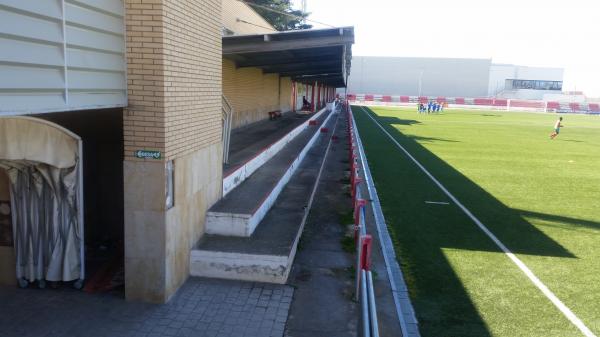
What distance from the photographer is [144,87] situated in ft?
20.5

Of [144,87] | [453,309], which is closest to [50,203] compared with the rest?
[144,87]

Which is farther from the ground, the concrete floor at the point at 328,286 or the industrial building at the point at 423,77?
the industrial building at the point at 423,77

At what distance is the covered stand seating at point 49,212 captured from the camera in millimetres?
6383

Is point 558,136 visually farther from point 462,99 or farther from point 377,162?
point 462,99

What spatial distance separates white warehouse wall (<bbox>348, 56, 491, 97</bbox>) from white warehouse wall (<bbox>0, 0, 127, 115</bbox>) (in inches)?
3525

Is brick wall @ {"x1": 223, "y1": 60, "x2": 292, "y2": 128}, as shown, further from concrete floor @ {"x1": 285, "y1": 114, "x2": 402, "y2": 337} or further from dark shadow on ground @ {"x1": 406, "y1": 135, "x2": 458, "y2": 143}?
concrete floor @ {"x1": 285, "y1": 114, "x2": 402, "y2": 337}

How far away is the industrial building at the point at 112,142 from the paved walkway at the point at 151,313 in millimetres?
241

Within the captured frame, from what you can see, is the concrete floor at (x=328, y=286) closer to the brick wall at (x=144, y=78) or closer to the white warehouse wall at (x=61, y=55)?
the brick wall at (x=144, y=78)

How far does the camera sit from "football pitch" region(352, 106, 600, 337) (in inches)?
255

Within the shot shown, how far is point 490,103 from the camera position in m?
81.9

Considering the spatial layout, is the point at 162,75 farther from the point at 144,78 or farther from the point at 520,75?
the point at 520,75

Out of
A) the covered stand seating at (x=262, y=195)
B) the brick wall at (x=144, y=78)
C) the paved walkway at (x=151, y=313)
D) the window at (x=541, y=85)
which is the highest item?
the window at (x=541, y=85)

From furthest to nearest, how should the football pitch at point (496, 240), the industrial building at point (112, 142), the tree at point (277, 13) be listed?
the tree at point (277, 13)
the football pitch at point (496, 240)
the industrial building at point (112, 142)

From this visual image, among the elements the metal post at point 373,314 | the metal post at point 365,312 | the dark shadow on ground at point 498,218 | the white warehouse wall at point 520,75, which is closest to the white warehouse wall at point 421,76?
the white warehouse wall at point 520,75
